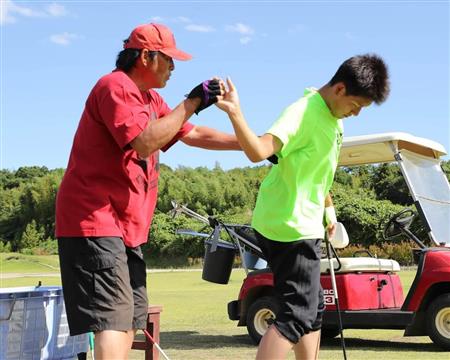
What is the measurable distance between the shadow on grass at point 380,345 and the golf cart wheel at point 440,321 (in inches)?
9.4

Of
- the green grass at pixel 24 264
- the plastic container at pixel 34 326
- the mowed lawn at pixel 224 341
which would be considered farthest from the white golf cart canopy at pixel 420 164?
the green grass at pixel 24 264

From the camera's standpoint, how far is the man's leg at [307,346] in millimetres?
4051

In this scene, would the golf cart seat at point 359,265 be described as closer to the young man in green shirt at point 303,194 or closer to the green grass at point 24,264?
the young man in green shirt at point 303,194

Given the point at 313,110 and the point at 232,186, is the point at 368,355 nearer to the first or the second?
the point at 313,110

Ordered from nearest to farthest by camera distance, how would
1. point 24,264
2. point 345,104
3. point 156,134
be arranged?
1. point 156,134
2. point 345,104
3. point 24,264

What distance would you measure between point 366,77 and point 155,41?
974 mm

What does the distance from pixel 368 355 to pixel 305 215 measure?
405cm

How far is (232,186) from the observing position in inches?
1661

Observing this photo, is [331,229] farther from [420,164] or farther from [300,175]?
[420,164]

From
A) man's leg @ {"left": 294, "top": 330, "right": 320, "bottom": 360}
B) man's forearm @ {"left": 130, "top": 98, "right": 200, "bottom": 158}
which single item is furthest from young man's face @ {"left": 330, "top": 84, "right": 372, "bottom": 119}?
man's leg @ {"left": 294, "top": 330, "right": 320, "bottom": 360}

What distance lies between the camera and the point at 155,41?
3727mm

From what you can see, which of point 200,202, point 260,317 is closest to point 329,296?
point 260,317

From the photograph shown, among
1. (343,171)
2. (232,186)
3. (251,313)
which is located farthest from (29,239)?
(251,313)

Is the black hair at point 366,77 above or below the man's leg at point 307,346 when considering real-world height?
above
